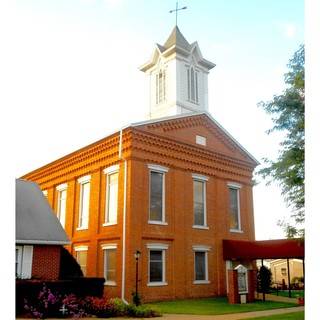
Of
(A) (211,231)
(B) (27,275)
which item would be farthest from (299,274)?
(B) (27,275)

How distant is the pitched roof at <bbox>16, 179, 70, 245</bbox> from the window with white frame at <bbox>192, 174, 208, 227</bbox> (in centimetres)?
845

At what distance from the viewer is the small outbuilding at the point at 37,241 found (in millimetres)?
17531

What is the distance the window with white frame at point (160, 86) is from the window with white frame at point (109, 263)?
11.4 metres

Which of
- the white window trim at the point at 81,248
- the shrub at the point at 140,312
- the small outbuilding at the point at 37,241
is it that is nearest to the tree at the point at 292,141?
the shrub at the point at 140,312

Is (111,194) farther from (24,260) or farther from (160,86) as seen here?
(160,86)

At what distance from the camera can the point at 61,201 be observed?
27859mm

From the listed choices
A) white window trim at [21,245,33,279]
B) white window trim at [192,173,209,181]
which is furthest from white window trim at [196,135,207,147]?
white window trim at [21,245,33,279]

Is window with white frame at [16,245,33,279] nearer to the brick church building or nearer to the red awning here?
the brick church building

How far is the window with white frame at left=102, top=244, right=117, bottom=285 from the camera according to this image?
21719 millimetres

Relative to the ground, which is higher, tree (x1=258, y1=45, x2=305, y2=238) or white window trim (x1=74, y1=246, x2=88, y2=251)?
tree (x1=258, y1=45, x2=305, y2=238)

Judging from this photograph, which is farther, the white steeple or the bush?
the white steeple

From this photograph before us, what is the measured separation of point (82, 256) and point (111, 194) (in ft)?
14.3

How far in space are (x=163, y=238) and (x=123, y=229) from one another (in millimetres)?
2324
